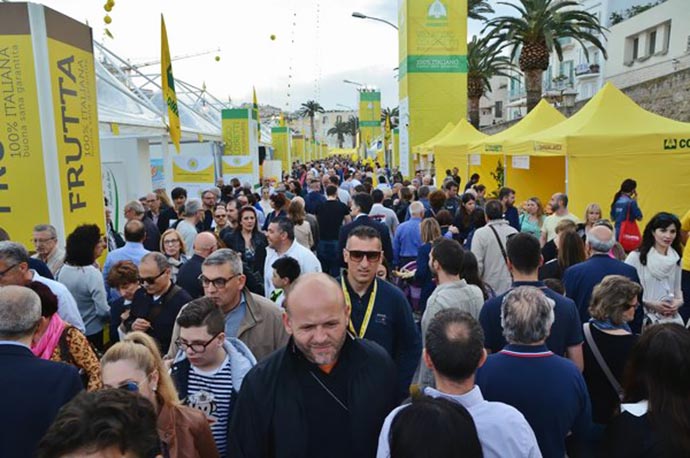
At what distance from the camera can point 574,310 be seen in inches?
133

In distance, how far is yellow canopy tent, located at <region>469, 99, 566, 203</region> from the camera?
1420 cm

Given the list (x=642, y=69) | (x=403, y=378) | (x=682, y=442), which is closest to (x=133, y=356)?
(x=403, y=378)

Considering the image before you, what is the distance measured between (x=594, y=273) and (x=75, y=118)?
A: 5.37 metres

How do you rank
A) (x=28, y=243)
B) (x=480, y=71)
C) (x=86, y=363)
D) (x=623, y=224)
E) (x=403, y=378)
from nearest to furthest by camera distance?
(x=86, y=363) → (x=403, y=378) → (x=28, y=243) → (x=623, y=224) → (x=480, y=71)

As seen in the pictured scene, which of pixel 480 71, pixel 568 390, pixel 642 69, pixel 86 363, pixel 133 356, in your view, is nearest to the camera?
pixel 133 356

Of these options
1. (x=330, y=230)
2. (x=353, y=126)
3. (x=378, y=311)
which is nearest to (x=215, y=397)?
(x=378, y=311)

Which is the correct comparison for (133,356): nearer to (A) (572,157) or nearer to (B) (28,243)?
(B) (28,243)

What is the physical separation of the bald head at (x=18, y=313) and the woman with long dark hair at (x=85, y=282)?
195 cm

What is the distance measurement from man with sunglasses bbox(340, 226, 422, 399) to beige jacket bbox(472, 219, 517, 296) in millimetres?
2302

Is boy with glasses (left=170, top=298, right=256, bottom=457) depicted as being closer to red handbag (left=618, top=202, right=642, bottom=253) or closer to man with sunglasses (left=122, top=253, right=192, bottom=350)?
man with sunglasses (left=122, top=253, right=192, bottom=350)

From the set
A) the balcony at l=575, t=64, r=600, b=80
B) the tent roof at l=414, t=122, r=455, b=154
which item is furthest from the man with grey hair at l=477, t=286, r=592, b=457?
the balcony at l=575, t=64, r=600, b=80

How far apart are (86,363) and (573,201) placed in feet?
31.3

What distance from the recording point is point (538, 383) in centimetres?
261

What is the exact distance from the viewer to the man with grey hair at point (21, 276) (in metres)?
3.84
